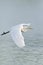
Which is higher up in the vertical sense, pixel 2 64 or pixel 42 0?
pixel 42 0

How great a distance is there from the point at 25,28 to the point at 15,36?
364 millimetres

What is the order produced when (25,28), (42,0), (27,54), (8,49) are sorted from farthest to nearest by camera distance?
(42,0) → (8,49) → (27,54) → (25,28)

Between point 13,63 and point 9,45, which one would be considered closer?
point 13,63

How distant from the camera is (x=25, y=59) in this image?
161 inches

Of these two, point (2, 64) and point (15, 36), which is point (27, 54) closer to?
point (2, 64)

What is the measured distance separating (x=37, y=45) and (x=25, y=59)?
0.86 m

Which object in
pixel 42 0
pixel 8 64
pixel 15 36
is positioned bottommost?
pixel 8 64

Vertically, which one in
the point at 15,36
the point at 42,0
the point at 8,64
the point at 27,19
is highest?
the point at 42,0

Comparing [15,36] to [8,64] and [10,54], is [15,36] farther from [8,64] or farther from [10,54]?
[10,54]

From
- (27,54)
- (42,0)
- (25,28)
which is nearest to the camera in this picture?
(25,28)

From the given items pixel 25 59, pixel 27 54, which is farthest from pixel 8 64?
pixel 27 54

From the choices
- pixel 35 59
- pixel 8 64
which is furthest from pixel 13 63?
pixel 35 59

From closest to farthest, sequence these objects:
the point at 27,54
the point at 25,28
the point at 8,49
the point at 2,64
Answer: the point at 25,28, the point at 2,64, the point at 27,54, the point at 8,49

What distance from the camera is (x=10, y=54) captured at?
14.7 feet
